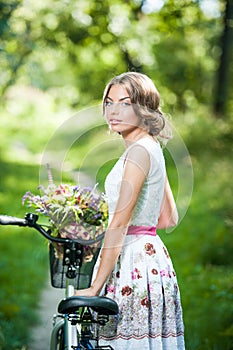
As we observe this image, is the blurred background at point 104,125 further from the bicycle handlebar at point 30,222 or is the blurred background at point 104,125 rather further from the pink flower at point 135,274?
the pink flower at point 135,274

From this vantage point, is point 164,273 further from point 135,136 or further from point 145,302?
point 135,136

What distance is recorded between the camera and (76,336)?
318 centimetres

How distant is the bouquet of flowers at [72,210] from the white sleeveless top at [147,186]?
384 millimetres

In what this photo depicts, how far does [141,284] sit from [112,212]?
29 centimetres

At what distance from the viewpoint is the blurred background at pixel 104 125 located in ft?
16.6

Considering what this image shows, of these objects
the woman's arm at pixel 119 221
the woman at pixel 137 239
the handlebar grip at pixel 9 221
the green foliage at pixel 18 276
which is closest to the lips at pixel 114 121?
the woman at pixel 137 239

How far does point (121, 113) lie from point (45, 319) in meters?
3.58

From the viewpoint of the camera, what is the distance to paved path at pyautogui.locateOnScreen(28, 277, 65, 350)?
5.44 meters

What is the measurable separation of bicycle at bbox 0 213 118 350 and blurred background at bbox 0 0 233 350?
17 centimetres

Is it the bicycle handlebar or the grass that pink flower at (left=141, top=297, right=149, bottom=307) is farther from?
the grass

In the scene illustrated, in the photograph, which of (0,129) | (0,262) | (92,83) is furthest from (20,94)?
(0,262)

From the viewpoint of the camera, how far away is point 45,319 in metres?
6.19

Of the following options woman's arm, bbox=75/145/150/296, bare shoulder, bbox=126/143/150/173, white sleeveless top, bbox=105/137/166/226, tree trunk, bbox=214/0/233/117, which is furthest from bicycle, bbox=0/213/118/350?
tree trunk, bbox=214/0/233/117

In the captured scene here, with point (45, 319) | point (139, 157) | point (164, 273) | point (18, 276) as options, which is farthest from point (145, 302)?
point (18, 276)
